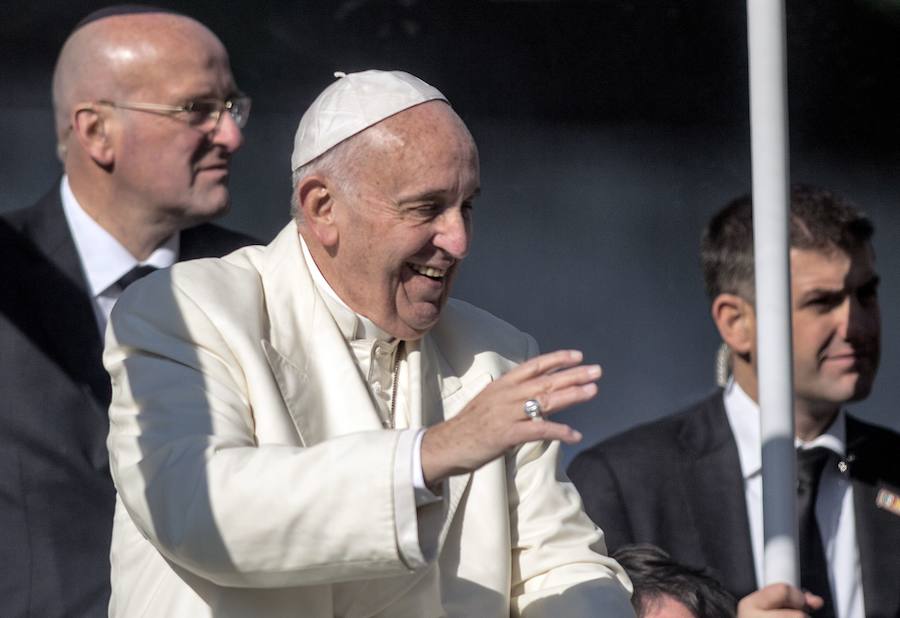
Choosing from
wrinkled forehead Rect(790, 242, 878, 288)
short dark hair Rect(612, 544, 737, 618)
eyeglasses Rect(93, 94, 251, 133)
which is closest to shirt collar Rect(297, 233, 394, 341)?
short dark hair Rect(612, 544, 737, 618)

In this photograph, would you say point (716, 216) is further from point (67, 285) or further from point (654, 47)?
point (67, 285)

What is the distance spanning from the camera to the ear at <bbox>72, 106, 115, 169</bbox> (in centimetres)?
450

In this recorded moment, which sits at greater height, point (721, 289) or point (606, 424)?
point (721, 289)

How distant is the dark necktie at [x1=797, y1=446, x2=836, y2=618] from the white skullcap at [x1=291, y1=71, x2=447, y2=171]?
69.5 inches

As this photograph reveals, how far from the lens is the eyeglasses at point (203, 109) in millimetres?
4488

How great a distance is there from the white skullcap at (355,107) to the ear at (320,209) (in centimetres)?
6

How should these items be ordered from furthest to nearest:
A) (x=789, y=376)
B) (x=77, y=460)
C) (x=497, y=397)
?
(x=77, y=460)
(x=789, y=376)
(x=497, y=397)

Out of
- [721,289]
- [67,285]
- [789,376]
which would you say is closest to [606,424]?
[721,289]

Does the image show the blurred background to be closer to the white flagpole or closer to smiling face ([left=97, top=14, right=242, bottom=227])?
smiling face ([left=97, top=14, right=242, bottom=227])

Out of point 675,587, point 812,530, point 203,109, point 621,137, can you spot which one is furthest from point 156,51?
point 812,530

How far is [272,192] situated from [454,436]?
8.01 feet

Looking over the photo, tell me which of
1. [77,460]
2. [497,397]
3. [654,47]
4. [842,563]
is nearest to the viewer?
[497,397]

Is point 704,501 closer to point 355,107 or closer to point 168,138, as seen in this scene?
point 168,138

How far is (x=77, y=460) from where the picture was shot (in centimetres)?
414
